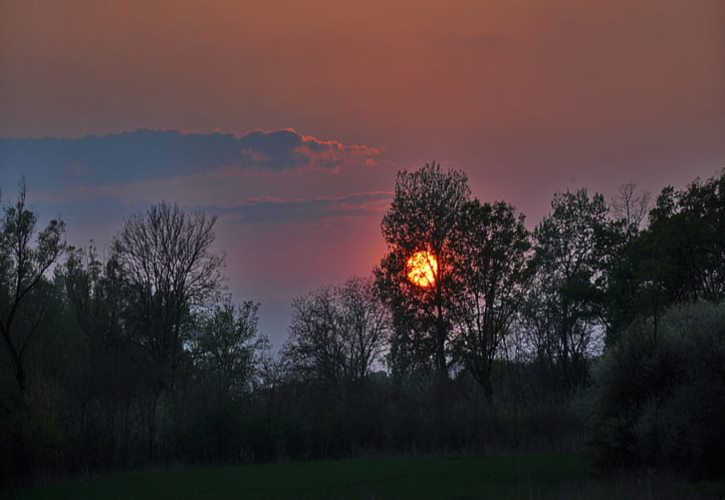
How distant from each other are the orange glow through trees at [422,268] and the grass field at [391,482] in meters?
14.4

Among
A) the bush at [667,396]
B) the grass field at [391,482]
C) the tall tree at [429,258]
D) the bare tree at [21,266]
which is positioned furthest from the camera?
the tall tree at [429,258]

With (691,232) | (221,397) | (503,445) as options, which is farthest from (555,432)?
(221,397)

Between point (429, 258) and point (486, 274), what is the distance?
3.99 meters

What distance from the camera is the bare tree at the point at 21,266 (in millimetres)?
40188

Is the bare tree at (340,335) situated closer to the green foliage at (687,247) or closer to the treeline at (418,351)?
the treeline at (418,351)

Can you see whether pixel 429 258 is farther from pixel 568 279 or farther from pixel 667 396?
pixel 667 396

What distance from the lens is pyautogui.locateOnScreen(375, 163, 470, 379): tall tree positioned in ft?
167

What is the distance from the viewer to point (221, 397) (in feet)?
151

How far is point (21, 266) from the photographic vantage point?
4062 centimetres

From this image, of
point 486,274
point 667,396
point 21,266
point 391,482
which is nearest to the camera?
point 667,396

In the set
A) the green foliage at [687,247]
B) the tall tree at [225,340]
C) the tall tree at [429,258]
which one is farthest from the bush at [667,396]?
the tall tree at [225,340]

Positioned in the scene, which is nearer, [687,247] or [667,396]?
[667,396]

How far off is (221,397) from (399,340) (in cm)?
1266

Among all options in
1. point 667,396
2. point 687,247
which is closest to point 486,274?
point 687,247
